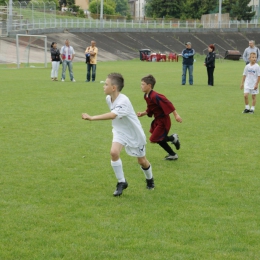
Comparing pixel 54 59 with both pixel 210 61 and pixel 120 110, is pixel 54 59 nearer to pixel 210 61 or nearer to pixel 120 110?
pixel 210 61

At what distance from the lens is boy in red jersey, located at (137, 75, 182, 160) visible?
866 cm

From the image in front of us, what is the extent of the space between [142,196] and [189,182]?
1.02 meters

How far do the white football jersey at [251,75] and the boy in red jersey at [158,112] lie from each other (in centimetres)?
623

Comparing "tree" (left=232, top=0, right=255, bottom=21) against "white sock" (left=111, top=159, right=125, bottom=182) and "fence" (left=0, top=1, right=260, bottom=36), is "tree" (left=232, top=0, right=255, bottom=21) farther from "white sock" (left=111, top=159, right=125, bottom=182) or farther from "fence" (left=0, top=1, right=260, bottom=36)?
"white sock" (left=111, top=159, right=125, bottom=182)

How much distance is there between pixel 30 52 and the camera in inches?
1925

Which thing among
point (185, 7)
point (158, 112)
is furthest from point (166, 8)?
point (158, 112)

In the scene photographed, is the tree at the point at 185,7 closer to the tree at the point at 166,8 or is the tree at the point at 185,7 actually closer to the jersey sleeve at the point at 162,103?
the tree at the point at 166,8

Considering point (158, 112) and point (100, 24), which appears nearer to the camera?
point (158, 112)

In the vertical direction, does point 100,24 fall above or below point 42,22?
below

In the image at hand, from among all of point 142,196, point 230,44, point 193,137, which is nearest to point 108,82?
point 142,196

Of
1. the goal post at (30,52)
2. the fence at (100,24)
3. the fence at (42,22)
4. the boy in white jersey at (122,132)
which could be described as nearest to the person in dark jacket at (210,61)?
the boy in white jersey at (122,132)

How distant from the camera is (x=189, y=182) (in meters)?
8.13

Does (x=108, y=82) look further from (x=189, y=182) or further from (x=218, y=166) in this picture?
(x=218, y=166)

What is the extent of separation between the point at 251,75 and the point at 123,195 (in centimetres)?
906
